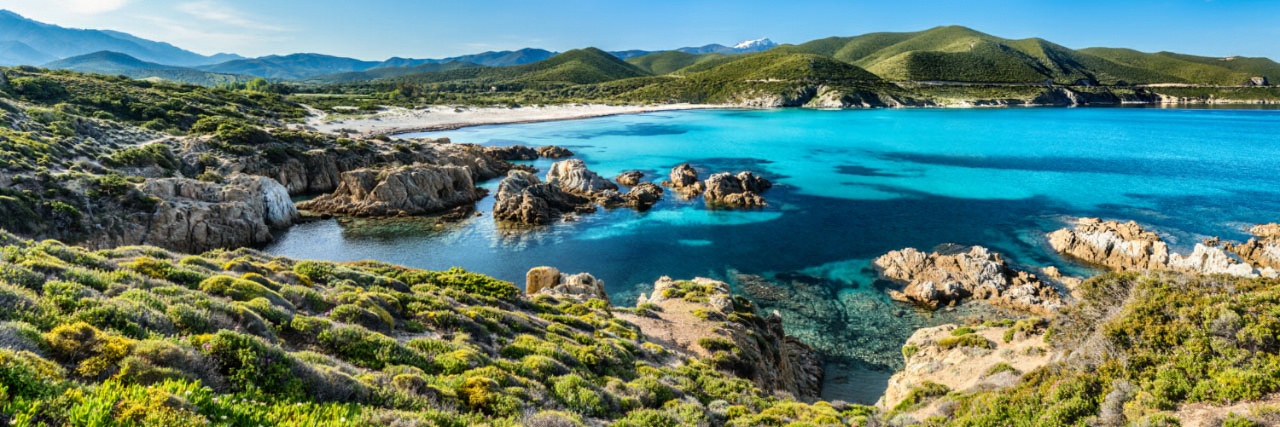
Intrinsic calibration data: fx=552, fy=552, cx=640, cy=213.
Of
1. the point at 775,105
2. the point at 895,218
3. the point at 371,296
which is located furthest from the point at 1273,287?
the point at 775,105

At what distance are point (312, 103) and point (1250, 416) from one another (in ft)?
522

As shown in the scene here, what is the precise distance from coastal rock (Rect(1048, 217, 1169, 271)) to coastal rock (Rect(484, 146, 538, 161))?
70.5 m

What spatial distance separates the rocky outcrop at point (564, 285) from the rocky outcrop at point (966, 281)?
1864 cm

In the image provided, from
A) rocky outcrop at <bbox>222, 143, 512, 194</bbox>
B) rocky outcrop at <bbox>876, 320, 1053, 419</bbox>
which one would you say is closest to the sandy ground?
rocky outcrop at <bbox>222, 143, 512, 194</bbox>

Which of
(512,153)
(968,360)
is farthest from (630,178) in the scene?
(968,360)

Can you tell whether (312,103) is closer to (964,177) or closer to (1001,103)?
(964,177)

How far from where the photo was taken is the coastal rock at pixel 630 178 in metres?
69.1

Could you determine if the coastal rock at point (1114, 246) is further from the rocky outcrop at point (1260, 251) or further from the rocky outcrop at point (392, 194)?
the rocky outcrop at point (392, 194)

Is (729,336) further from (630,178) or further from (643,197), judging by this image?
(630,178)

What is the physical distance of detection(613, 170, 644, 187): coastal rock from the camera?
227 ft

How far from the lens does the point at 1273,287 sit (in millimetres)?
12625

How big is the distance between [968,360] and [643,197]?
4069 cm

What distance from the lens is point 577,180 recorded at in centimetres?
6394

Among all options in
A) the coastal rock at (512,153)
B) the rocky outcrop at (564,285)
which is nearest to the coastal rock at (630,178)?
the coastal rock at (512,153)
